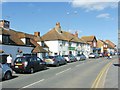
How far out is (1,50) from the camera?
31656 mm

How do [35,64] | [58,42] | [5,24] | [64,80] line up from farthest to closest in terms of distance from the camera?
1. [58,42]
2. [5,24]
3. [35,64]
4. [64,80]

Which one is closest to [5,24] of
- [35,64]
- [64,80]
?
[35,64]

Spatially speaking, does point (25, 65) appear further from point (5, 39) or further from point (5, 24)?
point (5, 24)

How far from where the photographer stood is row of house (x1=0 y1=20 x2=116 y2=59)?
35188 millimetres

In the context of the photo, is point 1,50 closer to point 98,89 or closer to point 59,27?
point 98,89

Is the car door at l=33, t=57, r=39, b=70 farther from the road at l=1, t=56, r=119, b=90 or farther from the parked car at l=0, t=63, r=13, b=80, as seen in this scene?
the parked car at l=0, t=63, r=13, b=80

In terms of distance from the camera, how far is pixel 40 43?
52.7m

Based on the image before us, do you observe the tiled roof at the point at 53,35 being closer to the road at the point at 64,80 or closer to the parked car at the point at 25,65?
the parked car at the point at 25,65

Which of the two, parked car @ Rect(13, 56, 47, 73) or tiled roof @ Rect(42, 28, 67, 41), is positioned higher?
tiled roof @ Rect(42, 28, 67, 41)

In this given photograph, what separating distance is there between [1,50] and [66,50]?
109ft

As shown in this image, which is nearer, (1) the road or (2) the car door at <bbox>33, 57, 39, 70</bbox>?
(1) the road

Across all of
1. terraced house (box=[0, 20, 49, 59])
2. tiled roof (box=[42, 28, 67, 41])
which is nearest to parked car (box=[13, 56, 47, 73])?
terraced house (box=[0, 20, 49, 59])

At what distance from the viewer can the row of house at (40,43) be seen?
35.2 metres

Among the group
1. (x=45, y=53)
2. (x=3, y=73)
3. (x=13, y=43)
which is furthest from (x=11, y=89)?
(x=45, y=53)
